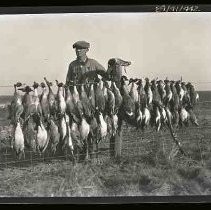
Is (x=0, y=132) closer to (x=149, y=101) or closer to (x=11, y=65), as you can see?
(x=11, y=65)

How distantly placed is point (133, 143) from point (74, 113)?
0.36 m

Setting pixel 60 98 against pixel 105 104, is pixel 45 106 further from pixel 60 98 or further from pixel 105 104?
pixel 105 104

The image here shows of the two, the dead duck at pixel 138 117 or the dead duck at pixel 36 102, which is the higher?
the dead duck at pixel 36 102

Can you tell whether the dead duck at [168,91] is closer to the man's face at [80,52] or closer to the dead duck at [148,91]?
the dead duck at [148,91]

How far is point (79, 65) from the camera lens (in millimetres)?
1929

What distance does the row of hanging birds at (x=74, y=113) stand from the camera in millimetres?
1922

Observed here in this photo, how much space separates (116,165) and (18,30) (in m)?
0.90

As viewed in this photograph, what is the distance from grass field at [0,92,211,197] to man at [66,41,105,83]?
1.26ft

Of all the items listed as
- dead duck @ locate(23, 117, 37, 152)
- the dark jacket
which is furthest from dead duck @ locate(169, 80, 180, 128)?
dead duck @ locate(23, 117, 37, 152)

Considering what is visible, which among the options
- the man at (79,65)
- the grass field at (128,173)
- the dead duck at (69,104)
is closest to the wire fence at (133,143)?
the grass field at (128,173)

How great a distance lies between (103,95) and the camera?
75.9 inches

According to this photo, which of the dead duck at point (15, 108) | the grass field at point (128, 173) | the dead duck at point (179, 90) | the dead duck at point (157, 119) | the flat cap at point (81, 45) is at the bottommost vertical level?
the grass field at point (128, 173)

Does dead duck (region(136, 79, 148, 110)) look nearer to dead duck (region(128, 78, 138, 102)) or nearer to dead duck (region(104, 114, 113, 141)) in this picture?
dead duck (region(128, 78, 138, 102))

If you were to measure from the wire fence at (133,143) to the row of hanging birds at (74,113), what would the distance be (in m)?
0.03
